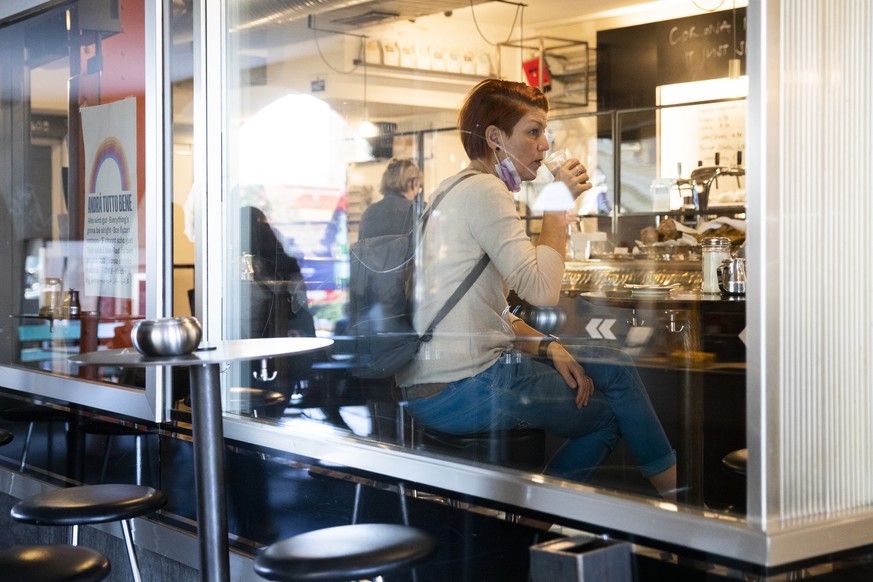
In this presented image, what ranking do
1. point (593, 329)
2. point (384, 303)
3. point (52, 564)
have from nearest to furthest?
point (52, 564) < point (384, 303) < point (593, 329)

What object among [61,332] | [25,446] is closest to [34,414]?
[25,446]

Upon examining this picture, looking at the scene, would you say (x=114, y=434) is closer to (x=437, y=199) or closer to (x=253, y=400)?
(x=253, y=400)

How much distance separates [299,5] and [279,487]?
1.99 meters

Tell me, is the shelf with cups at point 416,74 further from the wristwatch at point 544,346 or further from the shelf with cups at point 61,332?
the wristwatch at point 544,346

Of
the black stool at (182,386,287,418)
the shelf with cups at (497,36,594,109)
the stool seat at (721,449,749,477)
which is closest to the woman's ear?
the black stool at (182,386,287,418)

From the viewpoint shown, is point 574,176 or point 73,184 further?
point 73,184

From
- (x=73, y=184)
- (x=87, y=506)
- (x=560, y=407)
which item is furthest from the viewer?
(x=73, y=184)

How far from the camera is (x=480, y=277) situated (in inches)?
104

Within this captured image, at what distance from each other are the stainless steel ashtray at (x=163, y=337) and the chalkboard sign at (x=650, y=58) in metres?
5.19

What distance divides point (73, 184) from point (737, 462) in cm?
304

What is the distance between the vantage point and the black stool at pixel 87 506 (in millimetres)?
2336

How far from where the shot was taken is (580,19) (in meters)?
8.84

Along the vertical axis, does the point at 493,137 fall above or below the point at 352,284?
above

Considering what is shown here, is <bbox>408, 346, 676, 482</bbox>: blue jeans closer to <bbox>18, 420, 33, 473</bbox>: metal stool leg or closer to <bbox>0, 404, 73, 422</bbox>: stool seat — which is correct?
<bbox>0, 404, 73, 422</bbox>: stool seat
